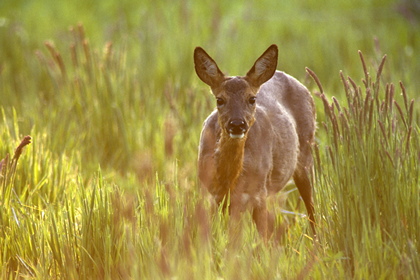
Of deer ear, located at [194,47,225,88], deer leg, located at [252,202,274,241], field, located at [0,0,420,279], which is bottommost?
deer leg, located at [252,202,274,241]

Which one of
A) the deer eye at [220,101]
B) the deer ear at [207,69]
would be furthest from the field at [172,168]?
the deer ear at [207,69]

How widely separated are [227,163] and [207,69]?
0.62m

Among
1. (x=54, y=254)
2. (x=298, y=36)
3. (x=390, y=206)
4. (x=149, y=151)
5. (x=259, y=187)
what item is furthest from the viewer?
(x=298, y=36)

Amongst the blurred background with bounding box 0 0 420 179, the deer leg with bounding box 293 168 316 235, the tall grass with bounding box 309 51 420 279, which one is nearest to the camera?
the tall grass with bounding box 309 51 420 279

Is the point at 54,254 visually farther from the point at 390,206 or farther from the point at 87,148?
the point at 87,148

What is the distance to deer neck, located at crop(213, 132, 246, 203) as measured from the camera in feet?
14.5

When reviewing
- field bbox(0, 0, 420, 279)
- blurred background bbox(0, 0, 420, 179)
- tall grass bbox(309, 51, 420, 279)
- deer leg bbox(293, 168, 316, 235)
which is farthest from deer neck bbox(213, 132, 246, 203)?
tall grass bbox(309, 51, 420, 279)

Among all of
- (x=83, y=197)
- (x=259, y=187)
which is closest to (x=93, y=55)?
(x=259, y=187)

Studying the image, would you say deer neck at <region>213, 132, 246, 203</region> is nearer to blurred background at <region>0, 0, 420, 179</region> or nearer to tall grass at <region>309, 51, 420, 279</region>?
blurred background at <region>0, 0, 420, 179</region>

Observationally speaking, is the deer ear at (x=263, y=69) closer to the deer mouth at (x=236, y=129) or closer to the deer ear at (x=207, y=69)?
the deer ear at (x=207, y=69)

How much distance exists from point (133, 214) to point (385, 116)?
141cm

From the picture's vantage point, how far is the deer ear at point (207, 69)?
14.9 ft

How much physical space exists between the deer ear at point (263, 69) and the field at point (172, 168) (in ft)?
1.96

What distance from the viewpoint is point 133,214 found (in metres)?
3.87
